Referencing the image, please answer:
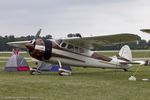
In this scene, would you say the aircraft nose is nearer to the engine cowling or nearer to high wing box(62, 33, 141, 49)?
the engine cowling

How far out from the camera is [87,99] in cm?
1073

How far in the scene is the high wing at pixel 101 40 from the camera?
2170 centimetres

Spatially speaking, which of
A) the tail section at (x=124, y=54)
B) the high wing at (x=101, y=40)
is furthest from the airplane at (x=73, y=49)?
the tail section at (x=124, y=54)

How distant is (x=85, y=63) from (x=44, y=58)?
2.78 meters

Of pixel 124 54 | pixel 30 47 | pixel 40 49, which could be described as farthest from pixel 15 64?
pixel 124 54

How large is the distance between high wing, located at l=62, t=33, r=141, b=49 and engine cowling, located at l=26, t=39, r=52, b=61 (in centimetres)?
134

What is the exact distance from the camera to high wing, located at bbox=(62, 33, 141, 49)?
854 inches

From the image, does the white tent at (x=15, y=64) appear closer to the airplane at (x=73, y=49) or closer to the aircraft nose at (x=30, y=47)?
the airplane at (x=73, y=49)

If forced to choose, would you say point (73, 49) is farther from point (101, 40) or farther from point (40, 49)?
point (40, 49)

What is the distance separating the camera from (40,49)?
22.7 meters

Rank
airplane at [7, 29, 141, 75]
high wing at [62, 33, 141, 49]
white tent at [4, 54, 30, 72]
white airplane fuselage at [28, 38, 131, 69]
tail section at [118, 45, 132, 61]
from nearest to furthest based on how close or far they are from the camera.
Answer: high wing at [62, 33, 141, 49] → airplane at [7, 29, 141, 75] → white airplane fuselage at [28, 38, 131, 69] → white tent at [4, 54, 30, 72] → tail section at [118, 45, 132, 61]

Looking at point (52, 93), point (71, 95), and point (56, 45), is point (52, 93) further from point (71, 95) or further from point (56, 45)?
point (56, 45)

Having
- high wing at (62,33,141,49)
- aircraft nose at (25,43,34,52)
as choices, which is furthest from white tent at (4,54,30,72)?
high wing at (62,33,141,49)

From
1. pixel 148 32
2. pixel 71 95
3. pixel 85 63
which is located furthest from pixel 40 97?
pixel 85 63
